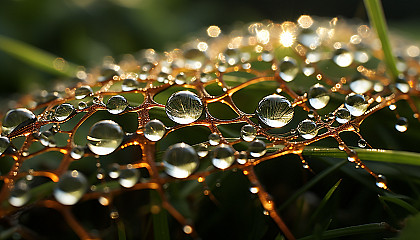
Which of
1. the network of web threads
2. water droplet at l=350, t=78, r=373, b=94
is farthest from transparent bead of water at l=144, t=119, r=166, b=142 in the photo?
water droplet at l=350, t=78, r=373, b=94

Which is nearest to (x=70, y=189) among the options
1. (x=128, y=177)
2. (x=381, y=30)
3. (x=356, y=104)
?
(x=128, y=177)

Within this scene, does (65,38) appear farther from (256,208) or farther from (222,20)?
(256,208)

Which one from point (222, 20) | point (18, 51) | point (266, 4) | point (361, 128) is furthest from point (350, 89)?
point (266, 4)

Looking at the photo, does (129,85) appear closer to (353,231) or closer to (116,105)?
(116,105)

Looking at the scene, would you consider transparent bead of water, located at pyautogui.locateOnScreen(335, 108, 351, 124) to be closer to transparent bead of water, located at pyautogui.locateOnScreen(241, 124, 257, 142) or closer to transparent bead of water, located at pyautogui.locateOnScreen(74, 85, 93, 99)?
transparent bead of water, located at pyautogui.locateOnScreen(241, 124, 257, 142)

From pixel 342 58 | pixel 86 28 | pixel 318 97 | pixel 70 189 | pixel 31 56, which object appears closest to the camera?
pixel 70 189

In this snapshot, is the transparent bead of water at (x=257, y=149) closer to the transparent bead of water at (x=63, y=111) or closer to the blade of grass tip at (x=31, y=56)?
the transparent bead of water at (x=63, y=111)
